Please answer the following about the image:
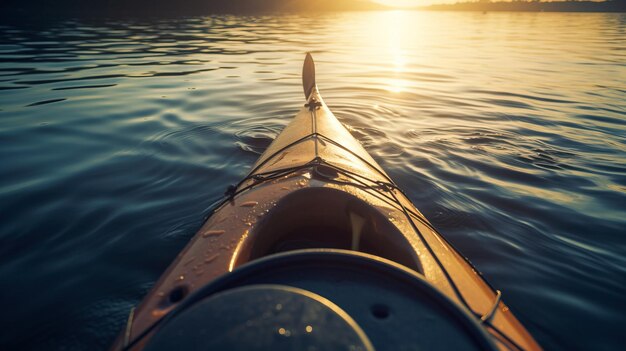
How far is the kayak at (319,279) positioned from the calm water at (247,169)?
3.67ft

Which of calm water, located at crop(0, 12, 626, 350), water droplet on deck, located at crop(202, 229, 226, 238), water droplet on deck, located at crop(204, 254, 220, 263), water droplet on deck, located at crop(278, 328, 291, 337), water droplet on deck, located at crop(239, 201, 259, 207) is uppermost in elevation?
water droplet on deck, located at crop(278, 328, 291, 337)

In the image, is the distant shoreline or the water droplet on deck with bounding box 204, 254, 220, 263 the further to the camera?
the distant shoreline

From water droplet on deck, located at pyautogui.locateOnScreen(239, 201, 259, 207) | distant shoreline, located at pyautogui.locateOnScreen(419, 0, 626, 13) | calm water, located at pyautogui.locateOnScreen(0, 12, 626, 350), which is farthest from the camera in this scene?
distant shoreline, located at pyautogui.locateOnScreen(419, 0, 626, 13)

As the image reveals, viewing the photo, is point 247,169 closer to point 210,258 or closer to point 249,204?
point 249,204

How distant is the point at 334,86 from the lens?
962 centimetres

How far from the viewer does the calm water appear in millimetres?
2660

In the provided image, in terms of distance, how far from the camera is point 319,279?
3.75 feet

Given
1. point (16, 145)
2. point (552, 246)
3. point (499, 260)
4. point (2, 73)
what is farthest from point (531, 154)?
point (2, 73)

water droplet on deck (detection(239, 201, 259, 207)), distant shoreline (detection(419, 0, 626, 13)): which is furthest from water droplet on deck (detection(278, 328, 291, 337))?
distant shoreline (detection(419, 0, 626, 13))

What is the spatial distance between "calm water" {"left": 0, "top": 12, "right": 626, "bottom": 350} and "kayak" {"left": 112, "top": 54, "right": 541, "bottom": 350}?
3.67 feet

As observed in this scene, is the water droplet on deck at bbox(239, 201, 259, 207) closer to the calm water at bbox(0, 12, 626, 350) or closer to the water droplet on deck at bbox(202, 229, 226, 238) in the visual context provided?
the water droplet on deck at bbox(202, 229, 226, 238)

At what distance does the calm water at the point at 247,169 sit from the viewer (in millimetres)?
2660

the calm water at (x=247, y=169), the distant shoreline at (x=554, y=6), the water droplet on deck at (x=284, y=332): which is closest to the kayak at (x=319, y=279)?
the water droplet on deck at (x=284, y=332)

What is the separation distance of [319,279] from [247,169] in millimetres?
3754
